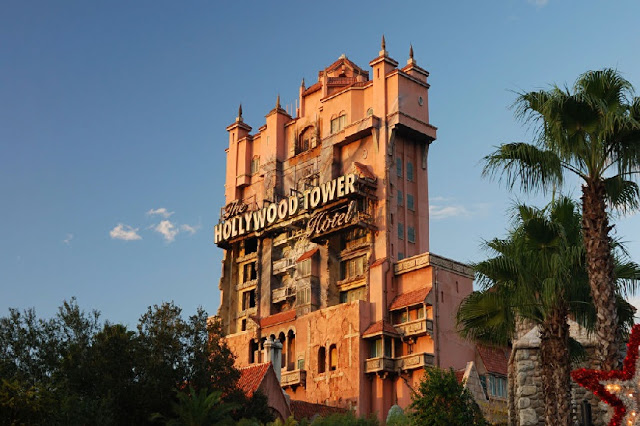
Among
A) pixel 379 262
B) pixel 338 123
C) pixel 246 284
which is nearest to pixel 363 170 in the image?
pixel 338 123

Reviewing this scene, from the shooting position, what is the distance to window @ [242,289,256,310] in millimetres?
73000

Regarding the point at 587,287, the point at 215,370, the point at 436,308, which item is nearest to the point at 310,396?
the point at 436,308

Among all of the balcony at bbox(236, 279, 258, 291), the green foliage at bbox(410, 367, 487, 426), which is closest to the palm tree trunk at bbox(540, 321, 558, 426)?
the green foliage at bbox(410, 367, 487, 426)

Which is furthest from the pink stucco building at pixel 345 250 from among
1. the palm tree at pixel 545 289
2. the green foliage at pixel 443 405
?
the palm tree at pixel 545 289

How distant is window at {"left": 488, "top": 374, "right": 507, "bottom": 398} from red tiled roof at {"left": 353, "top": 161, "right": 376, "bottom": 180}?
1585 centimetres

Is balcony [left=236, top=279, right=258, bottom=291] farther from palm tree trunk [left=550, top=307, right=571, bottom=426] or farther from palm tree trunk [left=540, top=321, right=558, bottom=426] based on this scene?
palm tree trunk [left=550, top=307, right=571, bottom=426]

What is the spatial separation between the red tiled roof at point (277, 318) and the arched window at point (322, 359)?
4109 mm

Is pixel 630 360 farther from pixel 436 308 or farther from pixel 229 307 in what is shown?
pixel 229 307

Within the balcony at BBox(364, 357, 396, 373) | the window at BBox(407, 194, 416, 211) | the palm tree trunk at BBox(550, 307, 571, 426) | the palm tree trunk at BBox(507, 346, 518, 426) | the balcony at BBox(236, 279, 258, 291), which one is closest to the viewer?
the palm tree trunk at BBox(550, 307, 571, 426)

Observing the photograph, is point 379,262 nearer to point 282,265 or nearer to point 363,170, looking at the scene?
point 363,170

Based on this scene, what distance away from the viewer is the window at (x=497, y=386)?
2313 inches

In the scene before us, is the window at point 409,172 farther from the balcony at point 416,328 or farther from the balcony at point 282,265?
the balcony at point 416,328

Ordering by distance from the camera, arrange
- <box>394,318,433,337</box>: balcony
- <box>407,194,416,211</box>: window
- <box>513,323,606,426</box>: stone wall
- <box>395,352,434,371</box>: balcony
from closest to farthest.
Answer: <box>513,323,606,426</box>: stone wall
<box>395,352,434,371</box>: balcony
<box>394,318,433,337</box>: balcony
<box>407,194,416,211</box>: window

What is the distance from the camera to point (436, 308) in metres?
59.8
